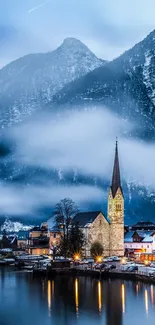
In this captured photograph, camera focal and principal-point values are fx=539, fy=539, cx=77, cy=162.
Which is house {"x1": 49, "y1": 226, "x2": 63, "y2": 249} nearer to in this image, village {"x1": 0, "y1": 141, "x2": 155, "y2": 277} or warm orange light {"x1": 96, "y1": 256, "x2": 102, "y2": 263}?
village {"x1": 0, "y1": 141, "x2": 155, "y2": 277}

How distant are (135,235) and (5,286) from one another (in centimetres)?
5208

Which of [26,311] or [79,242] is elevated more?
[79,242]

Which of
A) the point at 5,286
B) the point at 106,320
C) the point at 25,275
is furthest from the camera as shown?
the point at 25,275

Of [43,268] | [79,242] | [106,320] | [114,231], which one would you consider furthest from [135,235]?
[106,320]

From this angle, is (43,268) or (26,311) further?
(43,268)

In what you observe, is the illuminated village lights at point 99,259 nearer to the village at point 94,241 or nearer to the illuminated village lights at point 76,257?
the village at point 94,241

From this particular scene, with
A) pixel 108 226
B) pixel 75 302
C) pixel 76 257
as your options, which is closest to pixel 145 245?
pixel 108 226

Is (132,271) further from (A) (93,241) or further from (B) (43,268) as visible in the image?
(A) (93,241)

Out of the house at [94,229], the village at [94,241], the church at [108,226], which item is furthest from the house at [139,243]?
the house at [94,229]

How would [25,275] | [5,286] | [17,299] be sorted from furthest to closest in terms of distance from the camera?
[25,275] → [5,286] → [17,299]

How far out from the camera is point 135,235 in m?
115

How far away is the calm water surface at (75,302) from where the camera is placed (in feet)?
152

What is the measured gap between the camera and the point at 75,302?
177 ft

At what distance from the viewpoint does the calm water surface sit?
46344 millimetres
